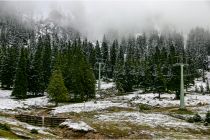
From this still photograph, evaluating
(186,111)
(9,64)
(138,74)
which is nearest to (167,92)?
(138,74)

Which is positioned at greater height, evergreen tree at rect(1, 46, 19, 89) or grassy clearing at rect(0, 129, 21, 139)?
evergreen tree at rect(1, 46, 19, 89)

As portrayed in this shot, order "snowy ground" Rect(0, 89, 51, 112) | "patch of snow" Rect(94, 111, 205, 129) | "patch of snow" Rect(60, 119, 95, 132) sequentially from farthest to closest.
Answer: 1. "snowy ground" Rect(0, 89, 51, 112)
2. "patch of snow" Rect(94, 111, 205, 129)
3. "patch of snow" Rect(60, 119, 95, 132)

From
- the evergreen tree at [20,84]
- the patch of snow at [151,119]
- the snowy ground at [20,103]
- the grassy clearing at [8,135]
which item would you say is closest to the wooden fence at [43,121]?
the patch of snow at [151,119]

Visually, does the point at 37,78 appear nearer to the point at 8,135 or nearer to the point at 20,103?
the point at 20,103

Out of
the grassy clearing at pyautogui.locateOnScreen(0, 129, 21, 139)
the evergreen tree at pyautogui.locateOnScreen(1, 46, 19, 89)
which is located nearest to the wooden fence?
the grassy clearing at pyautogui.locateOnScreen(0, 129, 21, 139)

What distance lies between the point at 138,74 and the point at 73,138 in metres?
86.1

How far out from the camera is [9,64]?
119 m

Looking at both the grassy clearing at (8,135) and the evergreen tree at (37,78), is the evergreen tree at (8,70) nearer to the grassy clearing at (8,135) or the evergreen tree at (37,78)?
the evergreen tree at (37,78)

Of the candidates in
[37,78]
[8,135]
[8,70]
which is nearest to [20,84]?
[37,78]

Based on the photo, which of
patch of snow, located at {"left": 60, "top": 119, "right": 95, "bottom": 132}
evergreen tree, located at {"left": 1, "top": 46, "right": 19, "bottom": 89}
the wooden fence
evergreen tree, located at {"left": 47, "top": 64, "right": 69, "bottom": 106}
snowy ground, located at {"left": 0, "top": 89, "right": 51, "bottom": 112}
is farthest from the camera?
evergreen tree, located at {"left": 1, "top": 46, "right": 19, "bottom": 89}

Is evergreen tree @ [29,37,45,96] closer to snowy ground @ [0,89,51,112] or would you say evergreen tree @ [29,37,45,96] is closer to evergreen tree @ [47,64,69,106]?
snowy ground @ [0,89,51,112]

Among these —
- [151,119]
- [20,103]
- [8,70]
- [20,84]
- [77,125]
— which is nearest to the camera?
[77,125]

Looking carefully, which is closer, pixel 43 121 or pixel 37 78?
pixel 43 121

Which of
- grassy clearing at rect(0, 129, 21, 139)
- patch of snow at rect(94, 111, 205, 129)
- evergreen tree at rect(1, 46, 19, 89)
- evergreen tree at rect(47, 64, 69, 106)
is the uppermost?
evergreen tree at rect(1, 46, 19, 89)
